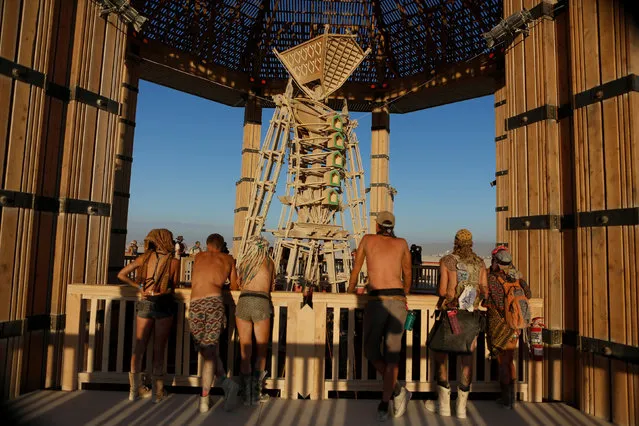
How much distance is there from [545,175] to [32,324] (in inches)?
257

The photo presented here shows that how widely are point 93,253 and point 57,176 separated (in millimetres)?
1095

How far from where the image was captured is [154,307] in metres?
4.35

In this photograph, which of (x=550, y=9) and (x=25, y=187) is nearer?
(x=25, y=187)

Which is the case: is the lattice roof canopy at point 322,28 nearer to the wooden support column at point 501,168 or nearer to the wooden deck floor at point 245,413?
the wooden support column at point 501,168

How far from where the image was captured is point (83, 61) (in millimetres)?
5422

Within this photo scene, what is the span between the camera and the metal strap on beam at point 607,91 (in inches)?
165

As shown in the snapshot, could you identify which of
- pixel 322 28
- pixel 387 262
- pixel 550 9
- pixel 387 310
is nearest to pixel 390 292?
pixel 387 310

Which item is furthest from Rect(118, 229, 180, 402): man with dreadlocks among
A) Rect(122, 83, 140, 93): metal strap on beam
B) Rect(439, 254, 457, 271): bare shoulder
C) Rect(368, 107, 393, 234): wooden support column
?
Rect(368, 107, 393, 234): wooden support column

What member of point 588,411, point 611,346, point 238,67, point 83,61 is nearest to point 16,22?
point 83,61

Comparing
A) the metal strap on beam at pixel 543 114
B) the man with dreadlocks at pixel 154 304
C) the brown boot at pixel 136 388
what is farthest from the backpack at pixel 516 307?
the brown boot at pixel 136 388

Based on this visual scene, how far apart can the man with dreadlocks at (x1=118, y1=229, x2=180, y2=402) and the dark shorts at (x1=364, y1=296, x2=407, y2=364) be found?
2.17 meters

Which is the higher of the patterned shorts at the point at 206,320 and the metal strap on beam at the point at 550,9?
the metal strap on beam at the point at 550,9

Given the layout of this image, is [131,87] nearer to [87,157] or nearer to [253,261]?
[87,157]

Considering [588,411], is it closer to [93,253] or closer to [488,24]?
[93,253]
